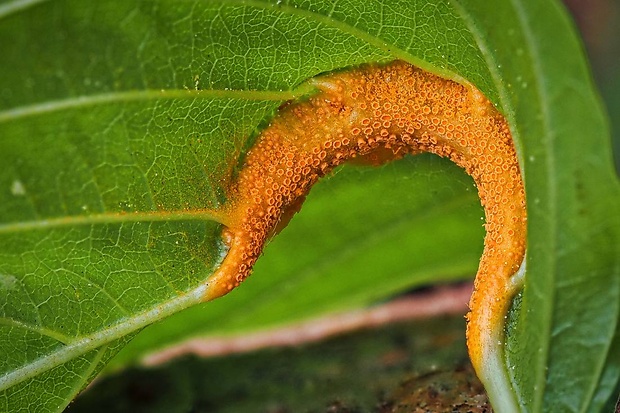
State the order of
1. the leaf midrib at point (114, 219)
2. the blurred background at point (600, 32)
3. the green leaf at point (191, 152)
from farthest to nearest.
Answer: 1. the blurred background at point (600, 32)
2. the leaf midrib at point (114, 219)
3. the green leaf at point (191, 152)

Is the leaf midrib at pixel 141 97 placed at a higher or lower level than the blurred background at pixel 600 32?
higher

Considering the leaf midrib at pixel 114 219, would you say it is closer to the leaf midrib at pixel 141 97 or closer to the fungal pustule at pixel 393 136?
the fungal pustule at pixel 393 136

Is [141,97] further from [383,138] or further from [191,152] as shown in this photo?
[383,138]

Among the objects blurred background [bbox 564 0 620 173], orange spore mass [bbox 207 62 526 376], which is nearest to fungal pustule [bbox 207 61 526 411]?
orange spore mass [bbox 207 62 526 376]

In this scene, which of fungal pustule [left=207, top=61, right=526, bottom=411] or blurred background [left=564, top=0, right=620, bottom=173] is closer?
fungal pustule [left=207, top=61, right=526, bottom=411]

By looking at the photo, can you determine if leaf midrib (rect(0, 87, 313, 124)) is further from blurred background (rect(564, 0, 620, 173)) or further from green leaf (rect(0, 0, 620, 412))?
blurred background (rect(564, 0, 620, 173))

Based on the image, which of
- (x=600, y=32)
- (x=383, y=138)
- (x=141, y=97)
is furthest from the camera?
(x=600, y=32)

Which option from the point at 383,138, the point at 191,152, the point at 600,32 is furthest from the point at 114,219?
the point at 600,32

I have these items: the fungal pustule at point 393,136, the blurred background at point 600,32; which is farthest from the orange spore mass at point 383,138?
the blurred background at point 600,32
